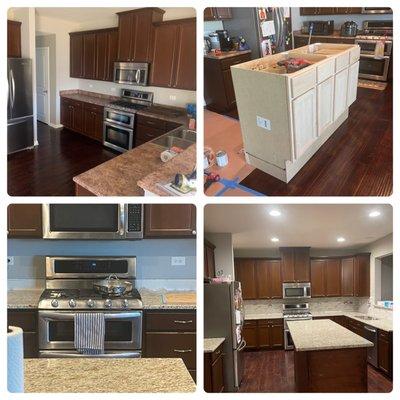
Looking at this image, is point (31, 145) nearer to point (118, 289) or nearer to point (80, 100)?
point (80, 100)

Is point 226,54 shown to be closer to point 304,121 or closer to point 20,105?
point 304,121

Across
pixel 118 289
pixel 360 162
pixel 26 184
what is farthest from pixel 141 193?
pixel 360 162

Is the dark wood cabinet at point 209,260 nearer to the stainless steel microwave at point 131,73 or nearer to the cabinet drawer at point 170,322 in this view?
the cabinet drawer at point 170,322

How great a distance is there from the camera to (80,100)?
2.13m

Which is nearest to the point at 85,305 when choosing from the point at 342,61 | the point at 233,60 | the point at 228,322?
the point at 228,322

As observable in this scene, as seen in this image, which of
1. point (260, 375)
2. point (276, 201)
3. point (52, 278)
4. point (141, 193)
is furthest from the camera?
point (52, 278)

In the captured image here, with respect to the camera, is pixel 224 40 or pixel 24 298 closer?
pixel 24 298

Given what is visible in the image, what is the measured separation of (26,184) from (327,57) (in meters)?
1.52

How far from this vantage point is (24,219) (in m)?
1.40

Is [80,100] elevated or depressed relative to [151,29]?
depressed

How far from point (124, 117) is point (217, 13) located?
1391 mm

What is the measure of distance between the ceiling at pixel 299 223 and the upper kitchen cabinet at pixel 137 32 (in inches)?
31.2

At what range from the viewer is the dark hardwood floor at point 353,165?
1.38 meters

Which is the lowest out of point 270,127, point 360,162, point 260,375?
point 260,375
